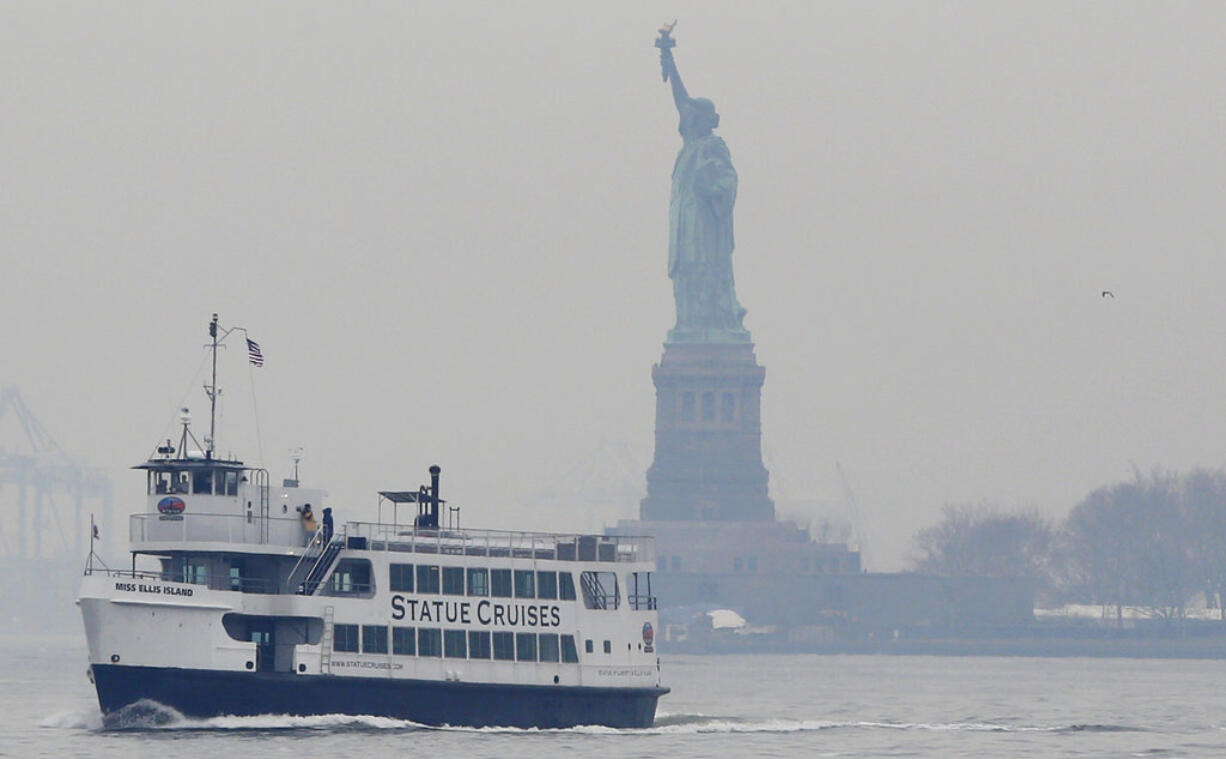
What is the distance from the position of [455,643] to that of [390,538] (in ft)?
11.8

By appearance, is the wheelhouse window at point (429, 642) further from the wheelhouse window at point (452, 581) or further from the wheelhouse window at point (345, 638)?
the wheelhouse window at point (345, 638)

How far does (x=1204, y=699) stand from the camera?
134 m

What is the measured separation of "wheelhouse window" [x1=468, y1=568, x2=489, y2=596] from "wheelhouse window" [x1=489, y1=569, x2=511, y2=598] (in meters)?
0.21

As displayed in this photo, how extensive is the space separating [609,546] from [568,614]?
9.71ft

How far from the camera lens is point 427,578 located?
8462 cm

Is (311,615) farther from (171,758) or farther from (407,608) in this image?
(171,758)

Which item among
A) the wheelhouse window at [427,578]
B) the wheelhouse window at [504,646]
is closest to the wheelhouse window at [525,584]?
the wheelhouse window at [504,646]

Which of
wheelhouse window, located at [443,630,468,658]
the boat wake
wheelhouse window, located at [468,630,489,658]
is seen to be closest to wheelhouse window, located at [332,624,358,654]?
the boat wake

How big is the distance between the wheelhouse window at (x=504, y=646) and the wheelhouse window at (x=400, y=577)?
315 centimetres

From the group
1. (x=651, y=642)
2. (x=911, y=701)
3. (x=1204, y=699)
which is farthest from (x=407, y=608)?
(x=1204, y=699)

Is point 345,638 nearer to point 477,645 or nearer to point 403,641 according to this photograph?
point 403,641

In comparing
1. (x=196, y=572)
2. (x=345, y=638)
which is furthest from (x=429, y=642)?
(x=196, y=572)

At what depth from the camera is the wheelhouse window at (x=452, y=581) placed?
85000 mm

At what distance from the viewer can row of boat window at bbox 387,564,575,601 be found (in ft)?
276
